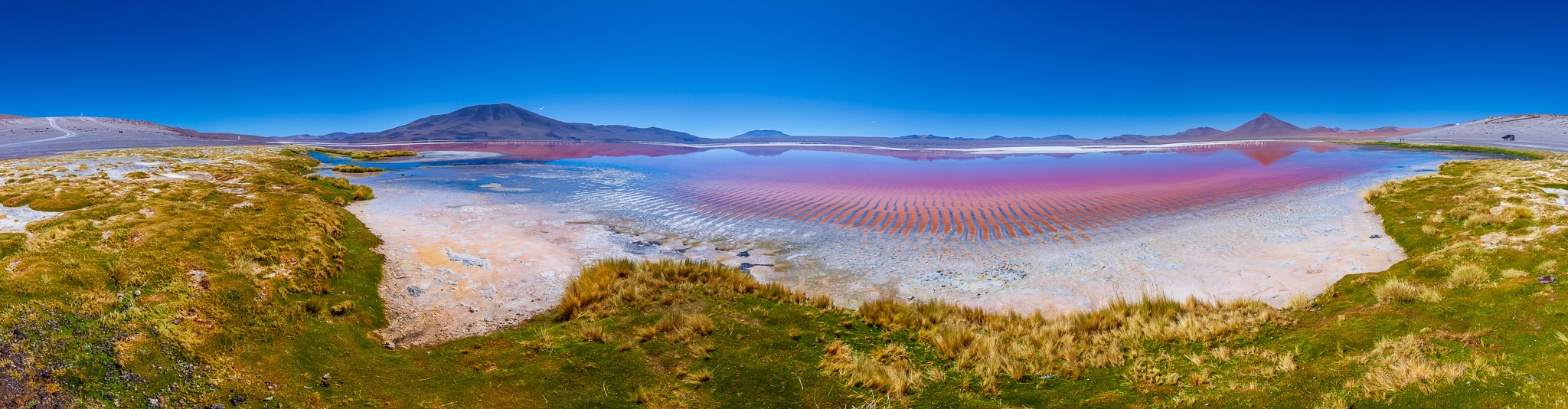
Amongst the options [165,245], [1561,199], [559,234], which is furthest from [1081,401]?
[1561,199]

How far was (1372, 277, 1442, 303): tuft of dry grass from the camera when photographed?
552 centimetres

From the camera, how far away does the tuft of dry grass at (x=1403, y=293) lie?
552cm

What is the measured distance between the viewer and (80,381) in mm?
3561

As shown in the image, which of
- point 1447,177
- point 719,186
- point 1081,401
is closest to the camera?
point 1081,401

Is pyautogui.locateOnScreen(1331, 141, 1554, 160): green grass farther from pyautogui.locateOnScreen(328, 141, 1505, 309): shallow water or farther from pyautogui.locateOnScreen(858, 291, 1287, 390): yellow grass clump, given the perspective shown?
pyautogui.locateOnScreen(858, 291, 1287, 390): yellow grass clump

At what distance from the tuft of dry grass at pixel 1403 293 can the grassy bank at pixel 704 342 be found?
0.9 inches

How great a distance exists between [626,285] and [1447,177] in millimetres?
24161

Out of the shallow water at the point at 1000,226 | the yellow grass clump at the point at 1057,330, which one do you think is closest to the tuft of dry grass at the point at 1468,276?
the shallow water at the point at 1000,226

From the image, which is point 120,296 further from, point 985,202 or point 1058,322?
point 985,202

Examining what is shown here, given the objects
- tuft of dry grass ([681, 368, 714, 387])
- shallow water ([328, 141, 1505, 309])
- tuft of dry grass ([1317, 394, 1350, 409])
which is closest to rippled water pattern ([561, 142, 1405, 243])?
shallow water ([328, 141, 1505, 309])

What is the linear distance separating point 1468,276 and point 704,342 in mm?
8882

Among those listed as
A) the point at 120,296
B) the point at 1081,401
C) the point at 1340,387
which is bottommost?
the point at 1081,401

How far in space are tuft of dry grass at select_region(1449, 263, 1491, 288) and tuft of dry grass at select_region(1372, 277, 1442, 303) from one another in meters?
0.32

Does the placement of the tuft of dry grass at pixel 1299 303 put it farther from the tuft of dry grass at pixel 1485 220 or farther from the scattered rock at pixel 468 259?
the scattered rock at pixel 468 259
